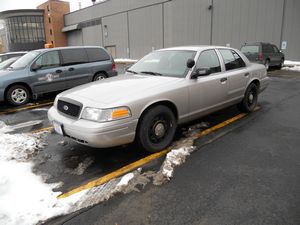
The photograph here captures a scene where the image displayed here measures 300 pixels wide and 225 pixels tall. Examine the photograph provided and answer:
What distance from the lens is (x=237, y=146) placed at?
4.21m

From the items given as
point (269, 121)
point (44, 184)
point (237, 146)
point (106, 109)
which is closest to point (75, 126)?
point (106, 109)

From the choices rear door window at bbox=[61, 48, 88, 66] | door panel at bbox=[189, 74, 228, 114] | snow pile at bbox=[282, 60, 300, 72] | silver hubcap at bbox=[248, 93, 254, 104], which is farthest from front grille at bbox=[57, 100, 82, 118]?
snow pile at bbox=[282, 60, 300, 72]

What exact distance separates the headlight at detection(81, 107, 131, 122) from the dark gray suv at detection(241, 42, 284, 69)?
41.6 feet

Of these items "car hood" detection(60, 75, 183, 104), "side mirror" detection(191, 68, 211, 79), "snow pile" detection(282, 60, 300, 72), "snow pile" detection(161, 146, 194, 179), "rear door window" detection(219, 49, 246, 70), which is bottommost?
"snow pile" detection(161, 146, 194, 179)

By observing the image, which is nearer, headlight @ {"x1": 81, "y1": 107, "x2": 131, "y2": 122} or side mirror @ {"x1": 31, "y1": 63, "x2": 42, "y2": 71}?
headlight @ {"x1": 81, "y1": 107, "x2": 131, "y2": 122}

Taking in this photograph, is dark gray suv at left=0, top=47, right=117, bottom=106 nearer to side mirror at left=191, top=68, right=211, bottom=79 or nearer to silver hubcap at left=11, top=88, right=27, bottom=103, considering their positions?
silver hubcap at left=11, top=88, right=27, bottom=103

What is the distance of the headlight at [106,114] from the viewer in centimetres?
337

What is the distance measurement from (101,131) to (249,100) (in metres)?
3.90

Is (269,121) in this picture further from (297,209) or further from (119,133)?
(119,133)

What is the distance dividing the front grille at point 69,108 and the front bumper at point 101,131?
0.11 m

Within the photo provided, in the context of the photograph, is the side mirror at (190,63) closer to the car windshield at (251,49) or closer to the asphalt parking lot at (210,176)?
the asphalt parking lot at (210,176)

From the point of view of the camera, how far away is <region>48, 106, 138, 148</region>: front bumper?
3.33 m

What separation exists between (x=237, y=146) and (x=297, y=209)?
1641mm

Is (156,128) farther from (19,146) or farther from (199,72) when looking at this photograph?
(19,146)
